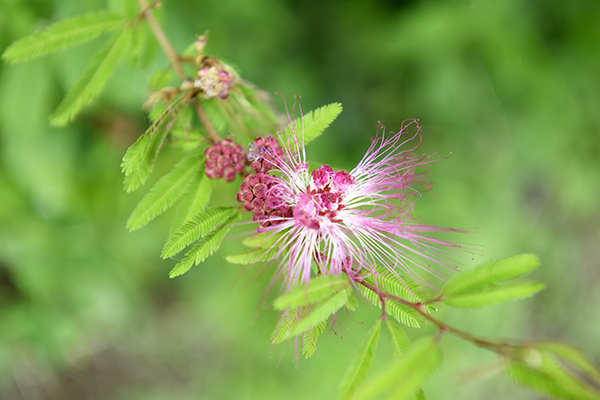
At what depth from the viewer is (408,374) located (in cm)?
135

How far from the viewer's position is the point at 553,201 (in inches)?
204

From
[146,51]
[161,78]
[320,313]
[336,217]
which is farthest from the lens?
[146,51]

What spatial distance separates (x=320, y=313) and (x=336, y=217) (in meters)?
0.50

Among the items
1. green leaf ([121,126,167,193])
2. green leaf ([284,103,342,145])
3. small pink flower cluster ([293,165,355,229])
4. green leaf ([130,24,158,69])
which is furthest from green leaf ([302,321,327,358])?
green leaf ([130,24,158,69])

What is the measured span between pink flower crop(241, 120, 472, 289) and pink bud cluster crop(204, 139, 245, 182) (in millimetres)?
151

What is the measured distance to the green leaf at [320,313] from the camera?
1467mm

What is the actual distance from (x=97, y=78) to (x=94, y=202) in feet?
7.30

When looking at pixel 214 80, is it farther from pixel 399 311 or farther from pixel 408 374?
pixel 408 374

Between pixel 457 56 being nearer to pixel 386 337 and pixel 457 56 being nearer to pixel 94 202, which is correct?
pixel 386 337

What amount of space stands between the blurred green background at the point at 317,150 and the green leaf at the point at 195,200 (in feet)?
5.71

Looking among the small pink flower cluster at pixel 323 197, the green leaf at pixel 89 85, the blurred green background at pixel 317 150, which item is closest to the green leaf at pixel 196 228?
the small pink flower cluster at pixel 323 197

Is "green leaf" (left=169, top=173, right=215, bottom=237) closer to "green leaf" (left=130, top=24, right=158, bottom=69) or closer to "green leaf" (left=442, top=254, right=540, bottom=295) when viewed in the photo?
"green leaf" (left=130, top=24, right=158, bottom=69)

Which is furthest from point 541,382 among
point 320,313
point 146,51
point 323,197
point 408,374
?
point 146,51

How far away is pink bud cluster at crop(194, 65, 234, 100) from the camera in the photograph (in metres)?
1.96
